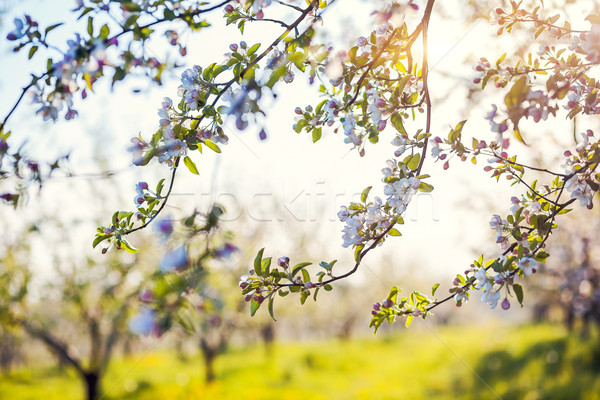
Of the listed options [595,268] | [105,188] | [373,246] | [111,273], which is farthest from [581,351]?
[105,188]

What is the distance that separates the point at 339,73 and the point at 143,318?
1246 mm

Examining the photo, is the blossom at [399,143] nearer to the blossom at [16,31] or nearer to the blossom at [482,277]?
the blossom at [482,277]

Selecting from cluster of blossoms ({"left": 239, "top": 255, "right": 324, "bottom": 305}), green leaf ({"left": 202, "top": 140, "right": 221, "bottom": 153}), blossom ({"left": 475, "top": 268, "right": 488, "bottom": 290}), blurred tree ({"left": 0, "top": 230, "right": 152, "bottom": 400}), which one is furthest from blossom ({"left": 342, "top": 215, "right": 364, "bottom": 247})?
blurred tree ({"left": 0, "top": 230, "right": 152, "bottom": 400})

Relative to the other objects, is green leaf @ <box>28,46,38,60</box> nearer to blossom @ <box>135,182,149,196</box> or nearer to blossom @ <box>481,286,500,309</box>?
blossom @ <box>135,182,149,196</box>

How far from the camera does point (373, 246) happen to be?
68.4 inches

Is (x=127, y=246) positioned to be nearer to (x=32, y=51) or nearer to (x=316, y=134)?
(x=32, y=51)

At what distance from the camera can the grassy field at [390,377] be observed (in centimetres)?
866

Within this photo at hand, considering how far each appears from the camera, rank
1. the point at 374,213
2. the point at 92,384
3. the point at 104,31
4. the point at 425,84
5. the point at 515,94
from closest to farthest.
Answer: the point at 515,94
the point at 104,31
the point at 374,213
the point at 425,84
the point at 92,384

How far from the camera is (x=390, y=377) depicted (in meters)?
11.5

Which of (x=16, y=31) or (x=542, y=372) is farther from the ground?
(x=16, y=31)

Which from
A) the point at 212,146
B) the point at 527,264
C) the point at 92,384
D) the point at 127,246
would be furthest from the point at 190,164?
the point at 92,384

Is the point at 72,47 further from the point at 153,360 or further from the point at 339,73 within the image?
the point at 153,360

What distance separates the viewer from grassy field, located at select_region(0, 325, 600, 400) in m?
8.66

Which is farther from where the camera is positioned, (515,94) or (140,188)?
(140,188)
